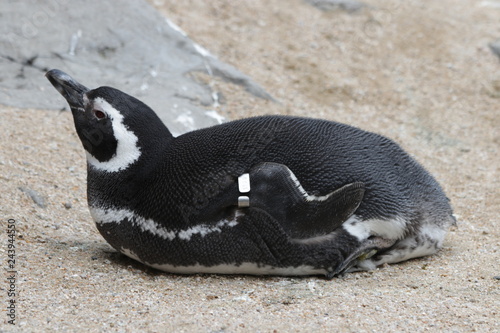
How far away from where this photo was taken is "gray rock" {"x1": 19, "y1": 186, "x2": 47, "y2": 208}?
3883 millimetres

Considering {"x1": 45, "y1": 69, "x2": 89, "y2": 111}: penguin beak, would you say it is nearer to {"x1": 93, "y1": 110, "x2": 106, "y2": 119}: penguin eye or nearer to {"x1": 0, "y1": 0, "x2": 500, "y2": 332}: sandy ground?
{"x1": 93, "y1": 110, "x2": 106, "y2": 119}: penguin eye

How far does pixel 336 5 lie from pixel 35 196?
5.12 m

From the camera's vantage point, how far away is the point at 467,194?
4.88 meters

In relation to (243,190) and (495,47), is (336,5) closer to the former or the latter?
(495,47)

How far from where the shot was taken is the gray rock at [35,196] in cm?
388

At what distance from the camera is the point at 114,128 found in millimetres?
3207

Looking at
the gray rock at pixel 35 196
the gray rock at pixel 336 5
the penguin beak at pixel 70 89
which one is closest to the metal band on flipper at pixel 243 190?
the penguin beak at pixel 70 89

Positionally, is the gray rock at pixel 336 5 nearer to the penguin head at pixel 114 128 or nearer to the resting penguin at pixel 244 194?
the resting penguin at pixel 244 194

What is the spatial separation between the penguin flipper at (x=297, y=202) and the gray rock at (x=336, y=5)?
17.1 ft

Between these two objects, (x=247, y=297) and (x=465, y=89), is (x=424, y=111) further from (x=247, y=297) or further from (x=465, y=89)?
(x=247, y=297)

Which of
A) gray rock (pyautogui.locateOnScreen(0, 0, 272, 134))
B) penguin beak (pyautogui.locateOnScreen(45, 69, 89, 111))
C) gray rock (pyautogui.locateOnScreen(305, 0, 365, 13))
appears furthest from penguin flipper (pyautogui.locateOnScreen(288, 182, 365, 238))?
gray rock (pyautogui.locateOnScreen(305, 0, 365, 13))

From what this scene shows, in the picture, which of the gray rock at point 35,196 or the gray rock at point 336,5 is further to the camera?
the gray rock at point 336,5

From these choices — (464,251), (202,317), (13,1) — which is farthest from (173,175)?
(13,1)

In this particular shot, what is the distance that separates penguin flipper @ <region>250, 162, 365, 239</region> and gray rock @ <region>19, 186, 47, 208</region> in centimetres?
146
